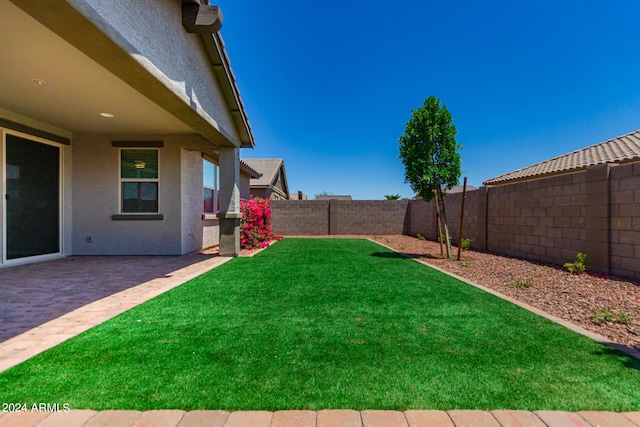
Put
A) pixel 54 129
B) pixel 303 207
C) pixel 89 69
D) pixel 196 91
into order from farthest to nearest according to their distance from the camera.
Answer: pixel 303 207 → pixel 54 129 → pixel 196 91 → pixel 89 69

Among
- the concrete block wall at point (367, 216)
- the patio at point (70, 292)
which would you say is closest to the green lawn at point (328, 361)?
the patio at point (70, 292)

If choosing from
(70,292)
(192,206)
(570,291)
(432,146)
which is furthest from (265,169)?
(570,291)

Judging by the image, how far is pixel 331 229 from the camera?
1507cm

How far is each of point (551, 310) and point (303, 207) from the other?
1203cm

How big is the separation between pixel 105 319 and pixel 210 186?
7.10 meters

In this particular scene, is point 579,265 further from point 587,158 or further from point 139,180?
point 139,180

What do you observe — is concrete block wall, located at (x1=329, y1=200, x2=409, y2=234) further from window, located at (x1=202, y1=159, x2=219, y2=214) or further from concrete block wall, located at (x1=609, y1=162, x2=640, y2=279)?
concrete block wall, located at (x1=609, y1=162, x2=640, y2=279)

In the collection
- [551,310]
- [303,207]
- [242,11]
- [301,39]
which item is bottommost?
[551,310]

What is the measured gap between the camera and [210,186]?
9.79 meters

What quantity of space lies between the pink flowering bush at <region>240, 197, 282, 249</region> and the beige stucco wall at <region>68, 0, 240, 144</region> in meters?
3.05

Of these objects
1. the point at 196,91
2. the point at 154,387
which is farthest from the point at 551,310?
the point at 196,91

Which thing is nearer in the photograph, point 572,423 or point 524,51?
point 572,423

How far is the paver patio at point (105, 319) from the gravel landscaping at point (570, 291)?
5.99 feet

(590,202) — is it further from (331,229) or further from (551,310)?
(331,229)
